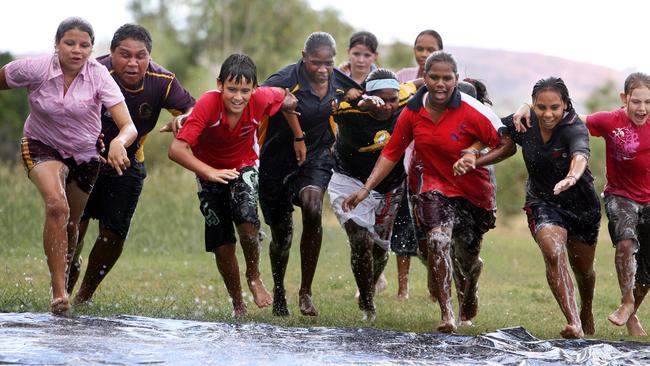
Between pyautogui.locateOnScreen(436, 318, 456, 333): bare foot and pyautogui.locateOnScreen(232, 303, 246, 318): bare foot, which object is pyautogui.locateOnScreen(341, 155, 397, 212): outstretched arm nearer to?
pyautogui.locateOnScreen(232, 303, 246, 318): bare foot

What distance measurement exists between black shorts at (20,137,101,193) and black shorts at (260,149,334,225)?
5.24 feet

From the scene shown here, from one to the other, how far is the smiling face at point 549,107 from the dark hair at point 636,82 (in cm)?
90

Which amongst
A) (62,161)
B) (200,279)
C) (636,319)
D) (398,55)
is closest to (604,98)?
(398,55)

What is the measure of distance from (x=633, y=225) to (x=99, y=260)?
4366 mm

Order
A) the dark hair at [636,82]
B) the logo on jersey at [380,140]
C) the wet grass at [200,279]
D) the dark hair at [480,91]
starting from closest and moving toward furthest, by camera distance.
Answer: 1. the dark hair at [636,82]
2. the wet grass at [200,279]
3. the logo on jersey at [380,140]
4. the dark hair at [480,91]

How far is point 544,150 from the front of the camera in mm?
8367

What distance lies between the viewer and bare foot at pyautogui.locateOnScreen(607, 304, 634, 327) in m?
8.77

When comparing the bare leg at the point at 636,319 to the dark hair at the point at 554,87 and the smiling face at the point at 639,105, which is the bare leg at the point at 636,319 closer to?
the smiling face at the point at 639,105

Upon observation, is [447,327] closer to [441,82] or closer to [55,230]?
[441,82]

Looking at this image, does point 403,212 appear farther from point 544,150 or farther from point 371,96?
point 544,150

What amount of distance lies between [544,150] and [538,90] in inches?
17.6

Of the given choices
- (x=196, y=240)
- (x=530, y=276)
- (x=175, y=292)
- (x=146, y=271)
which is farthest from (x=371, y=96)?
(x=196, y=240)

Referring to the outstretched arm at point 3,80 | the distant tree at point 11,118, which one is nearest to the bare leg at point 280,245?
the outstretched arm at point 3,80

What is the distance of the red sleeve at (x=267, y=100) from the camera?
8.84 m
